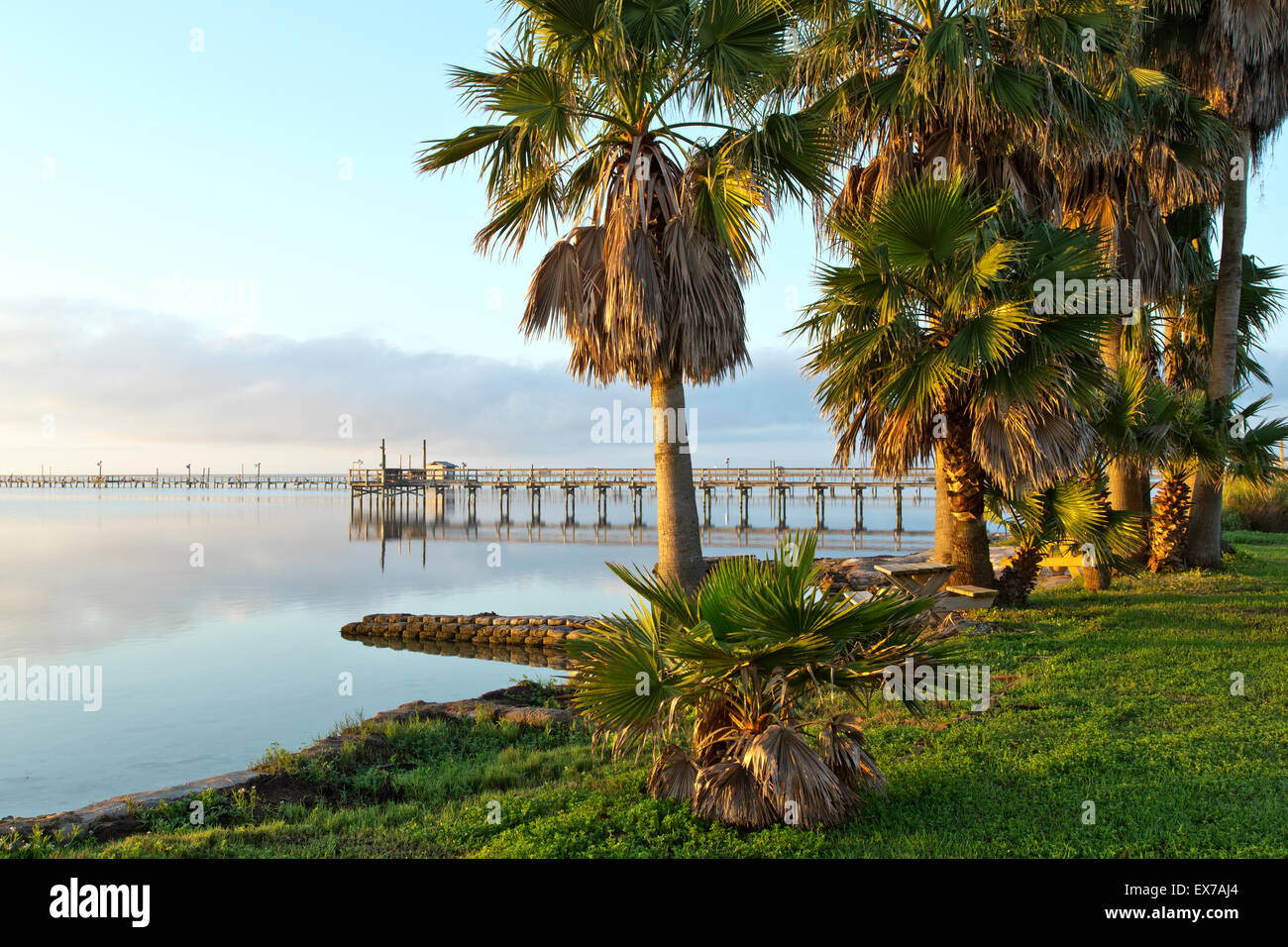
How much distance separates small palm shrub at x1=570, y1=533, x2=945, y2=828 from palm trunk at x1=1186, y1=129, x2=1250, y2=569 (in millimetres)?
12341

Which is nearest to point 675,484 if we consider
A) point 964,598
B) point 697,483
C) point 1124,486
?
point 964,598

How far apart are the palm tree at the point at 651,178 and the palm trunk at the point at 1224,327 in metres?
8.09

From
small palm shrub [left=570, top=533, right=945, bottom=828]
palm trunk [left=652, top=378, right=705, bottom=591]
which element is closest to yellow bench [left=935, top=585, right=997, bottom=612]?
palm trunk [left=652, top=378, right=705, bottom=591]

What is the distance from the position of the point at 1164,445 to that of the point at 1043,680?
5.62 metres

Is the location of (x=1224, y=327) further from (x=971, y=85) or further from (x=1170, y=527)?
(x=971, y=85)

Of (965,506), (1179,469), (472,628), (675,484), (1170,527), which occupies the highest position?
(1179,469)

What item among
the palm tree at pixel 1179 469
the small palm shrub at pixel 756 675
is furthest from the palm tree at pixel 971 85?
the small palm shrub at pixel 756 675

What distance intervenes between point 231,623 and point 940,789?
15.5 metres

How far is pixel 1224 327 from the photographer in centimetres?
1408

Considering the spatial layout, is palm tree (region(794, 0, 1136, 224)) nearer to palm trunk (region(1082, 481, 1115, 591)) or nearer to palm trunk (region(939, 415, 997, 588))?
palm trunk (region(939, 415, 997, 588))

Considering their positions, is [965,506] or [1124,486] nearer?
[965,506]

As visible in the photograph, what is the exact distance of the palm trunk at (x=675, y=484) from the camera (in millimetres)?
11336
